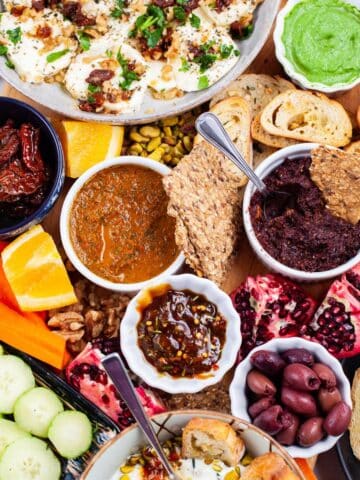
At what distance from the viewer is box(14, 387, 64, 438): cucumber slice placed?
3.22m

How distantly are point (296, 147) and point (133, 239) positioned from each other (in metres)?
0.76

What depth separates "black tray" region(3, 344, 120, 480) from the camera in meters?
3.20

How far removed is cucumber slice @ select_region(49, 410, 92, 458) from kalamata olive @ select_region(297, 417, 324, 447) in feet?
2.68

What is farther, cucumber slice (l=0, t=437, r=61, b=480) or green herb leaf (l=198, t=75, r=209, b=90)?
green herb leaf (l=198, t=75, r=209, b=90)

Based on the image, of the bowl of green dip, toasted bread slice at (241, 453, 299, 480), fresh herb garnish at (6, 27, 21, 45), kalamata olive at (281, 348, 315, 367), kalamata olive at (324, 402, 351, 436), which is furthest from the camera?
the bowl of green dip

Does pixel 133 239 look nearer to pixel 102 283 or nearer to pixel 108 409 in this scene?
pixel 102 283

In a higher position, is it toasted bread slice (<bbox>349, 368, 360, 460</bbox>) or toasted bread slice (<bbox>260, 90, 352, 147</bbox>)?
toasted bread slice (<bbox>260, 90, 352, 147</bbox>)

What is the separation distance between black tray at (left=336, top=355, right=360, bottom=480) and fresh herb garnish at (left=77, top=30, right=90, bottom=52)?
5.59 ft

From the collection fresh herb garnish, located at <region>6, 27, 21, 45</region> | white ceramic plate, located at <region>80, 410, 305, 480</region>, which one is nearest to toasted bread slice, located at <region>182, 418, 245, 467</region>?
white ceramic plate, located at <region>80, 410, 305, 480</region>

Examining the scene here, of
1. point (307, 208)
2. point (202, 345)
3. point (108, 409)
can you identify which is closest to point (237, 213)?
point (307, 208)

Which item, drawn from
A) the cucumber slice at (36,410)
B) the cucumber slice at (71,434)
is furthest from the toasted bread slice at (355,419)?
the cucumber slice at (36,410)

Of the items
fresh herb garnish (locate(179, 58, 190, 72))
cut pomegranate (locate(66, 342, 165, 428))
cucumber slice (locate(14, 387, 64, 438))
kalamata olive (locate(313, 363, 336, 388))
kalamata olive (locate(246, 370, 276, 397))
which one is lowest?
cucumber slice (locate(14, 387, 64, 438))

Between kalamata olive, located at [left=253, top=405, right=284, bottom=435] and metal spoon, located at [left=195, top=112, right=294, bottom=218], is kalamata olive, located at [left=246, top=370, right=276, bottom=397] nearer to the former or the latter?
kalamata olive, located at [left=253, top=405, right=284, bottom=435]

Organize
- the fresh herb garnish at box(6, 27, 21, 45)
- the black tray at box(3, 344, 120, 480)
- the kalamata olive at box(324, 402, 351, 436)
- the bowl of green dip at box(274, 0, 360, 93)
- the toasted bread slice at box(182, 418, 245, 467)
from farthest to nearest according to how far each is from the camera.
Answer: the bowl of green dip at box(274, 0, 360, 93)
the fresh herb garnish at box(6, 27, 21, 45)
the black tray at box(3, 344, 120, 480)
the kalamata olive at box(324, 402, 351, 436)
the toasted bread slice at box(182, 418, 245, 467)
